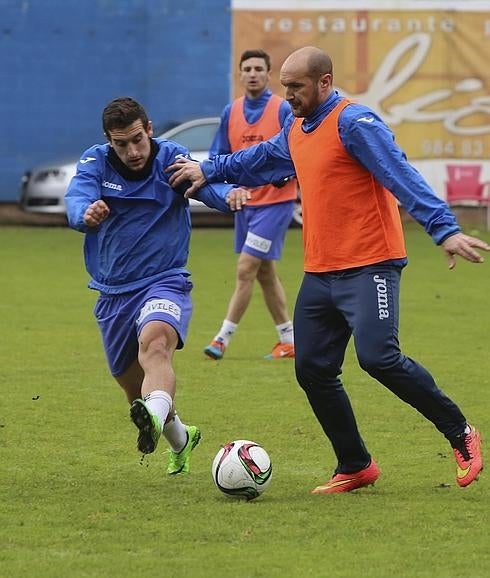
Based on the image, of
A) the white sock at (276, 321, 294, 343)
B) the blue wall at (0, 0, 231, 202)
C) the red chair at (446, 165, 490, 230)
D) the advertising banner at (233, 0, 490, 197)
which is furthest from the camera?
the blue wall at (0, 0, 231, 202)

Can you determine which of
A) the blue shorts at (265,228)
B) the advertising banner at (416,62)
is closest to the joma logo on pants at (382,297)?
the blue shorts at (265,228)

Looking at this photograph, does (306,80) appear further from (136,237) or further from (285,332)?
(285,332)

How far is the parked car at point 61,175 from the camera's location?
2344 centimetres

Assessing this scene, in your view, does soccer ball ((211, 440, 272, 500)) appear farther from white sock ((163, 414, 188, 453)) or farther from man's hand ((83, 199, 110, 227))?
man's hand ((83, 199, 110, 227))

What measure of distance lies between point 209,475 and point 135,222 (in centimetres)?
138

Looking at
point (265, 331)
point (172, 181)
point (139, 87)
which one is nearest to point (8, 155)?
point (139, 87)

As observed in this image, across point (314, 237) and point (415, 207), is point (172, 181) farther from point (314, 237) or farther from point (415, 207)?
point (415, 207)

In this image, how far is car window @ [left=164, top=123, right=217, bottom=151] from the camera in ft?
76.8

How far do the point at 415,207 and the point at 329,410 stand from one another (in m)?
1.15

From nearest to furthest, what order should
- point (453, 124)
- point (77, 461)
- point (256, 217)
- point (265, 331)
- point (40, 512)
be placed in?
1. point (40, 512)
2. point (77, 461)
3. point (256, 217)
4. point (265, 331)
5. point (453, 124)

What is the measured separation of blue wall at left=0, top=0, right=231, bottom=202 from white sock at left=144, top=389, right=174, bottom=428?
61.1 ft

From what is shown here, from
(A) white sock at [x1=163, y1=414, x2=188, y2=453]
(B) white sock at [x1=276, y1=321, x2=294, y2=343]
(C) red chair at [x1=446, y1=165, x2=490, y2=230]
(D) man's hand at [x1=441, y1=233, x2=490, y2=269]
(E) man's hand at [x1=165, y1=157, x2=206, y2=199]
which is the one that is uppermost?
(E) man's hand at [x1=165, y1=157, x2=206, y2=199]

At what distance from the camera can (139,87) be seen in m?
25.6

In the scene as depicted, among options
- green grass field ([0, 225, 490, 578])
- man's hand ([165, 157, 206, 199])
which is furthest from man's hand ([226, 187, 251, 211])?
green grass field ([0, 225, 490, 578])
